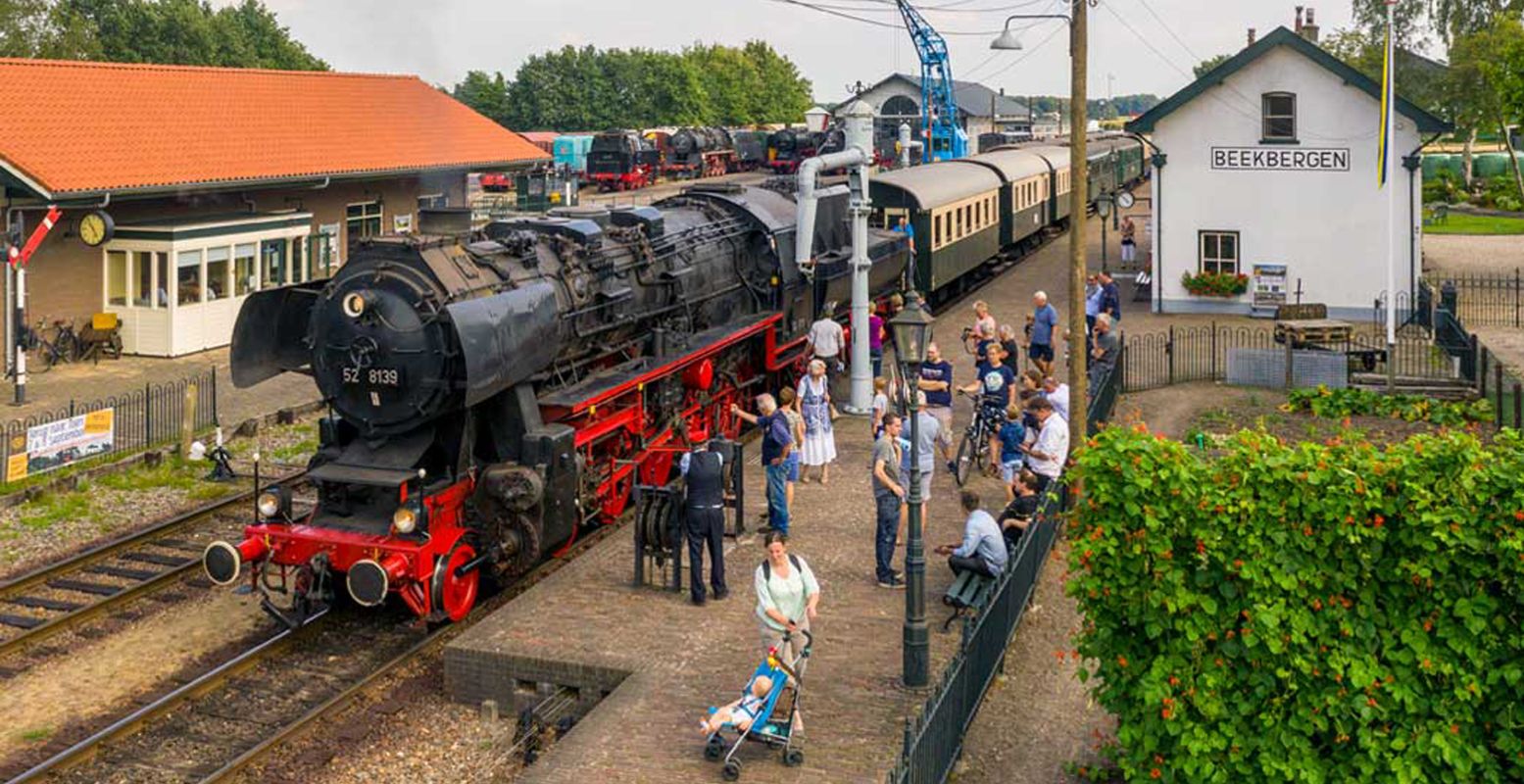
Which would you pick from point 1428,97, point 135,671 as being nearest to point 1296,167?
point 135,671

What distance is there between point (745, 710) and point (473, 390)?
4.47 metres

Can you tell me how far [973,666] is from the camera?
10.9m

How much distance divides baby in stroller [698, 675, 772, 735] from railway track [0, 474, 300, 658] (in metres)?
7.44

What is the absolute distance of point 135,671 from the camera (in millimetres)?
13062

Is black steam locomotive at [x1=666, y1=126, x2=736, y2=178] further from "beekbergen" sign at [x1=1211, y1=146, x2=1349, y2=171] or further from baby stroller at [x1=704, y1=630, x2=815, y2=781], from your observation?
baby stroller at [x1=704, y1=630, x2=815, y2=781]

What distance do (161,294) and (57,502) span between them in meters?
10.7

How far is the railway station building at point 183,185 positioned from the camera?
26.7 m

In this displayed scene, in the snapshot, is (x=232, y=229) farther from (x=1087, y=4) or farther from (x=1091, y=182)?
(x=1091, y=182)

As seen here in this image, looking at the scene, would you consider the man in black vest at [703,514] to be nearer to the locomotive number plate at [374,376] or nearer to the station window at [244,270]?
the locomotive number plate at [374,376]

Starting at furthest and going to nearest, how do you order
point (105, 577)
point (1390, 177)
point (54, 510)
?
point (1390, 177), point (54, 510), point (105, 577)

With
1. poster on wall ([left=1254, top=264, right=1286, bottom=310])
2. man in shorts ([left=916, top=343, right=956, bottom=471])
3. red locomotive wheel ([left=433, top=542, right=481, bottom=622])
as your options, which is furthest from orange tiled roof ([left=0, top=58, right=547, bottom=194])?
poster on wall ([left=1254, top=264, right=1286, bottom=310])

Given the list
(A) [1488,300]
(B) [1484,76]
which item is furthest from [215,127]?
(B) [1484,76]

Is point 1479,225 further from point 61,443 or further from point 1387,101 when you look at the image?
point 61,443

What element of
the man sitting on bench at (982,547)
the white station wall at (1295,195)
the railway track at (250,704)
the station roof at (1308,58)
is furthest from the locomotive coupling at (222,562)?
the white station wall at (1295,195)
